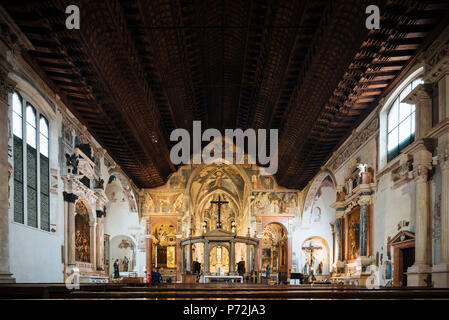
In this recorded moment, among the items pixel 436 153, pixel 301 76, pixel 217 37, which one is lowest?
pixel 436 153

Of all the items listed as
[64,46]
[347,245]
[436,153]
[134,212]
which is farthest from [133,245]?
[436,153]

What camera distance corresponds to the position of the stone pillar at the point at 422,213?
10727mm

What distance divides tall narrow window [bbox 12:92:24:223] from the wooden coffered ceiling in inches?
50.6

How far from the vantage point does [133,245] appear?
1063 inches

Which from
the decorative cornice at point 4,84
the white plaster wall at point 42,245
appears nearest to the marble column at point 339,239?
the white plaster wall at point 42,245

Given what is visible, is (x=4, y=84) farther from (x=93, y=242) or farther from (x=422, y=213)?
(x=93, y=242)

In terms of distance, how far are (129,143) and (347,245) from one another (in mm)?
9670

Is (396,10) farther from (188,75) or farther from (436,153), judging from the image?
(188,75)

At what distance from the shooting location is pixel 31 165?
41.2 ft

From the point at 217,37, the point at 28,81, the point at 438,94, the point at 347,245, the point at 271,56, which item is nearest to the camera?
the point at 438,94

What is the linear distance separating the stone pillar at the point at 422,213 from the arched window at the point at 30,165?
9.50 metres

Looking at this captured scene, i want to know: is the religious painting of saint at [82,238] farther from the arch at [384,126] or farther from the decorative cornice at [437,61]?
the decorative cornice at [437,61]

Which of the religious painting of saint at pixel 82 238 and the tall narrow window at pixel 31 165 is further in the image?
the religious painting of saint at pixel 82 238

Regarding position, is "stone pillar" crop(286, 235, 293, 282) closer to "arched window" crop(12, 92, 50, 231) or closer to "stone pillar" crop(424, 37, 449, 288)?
"arched window" crop(12, 92, 50, 231)
